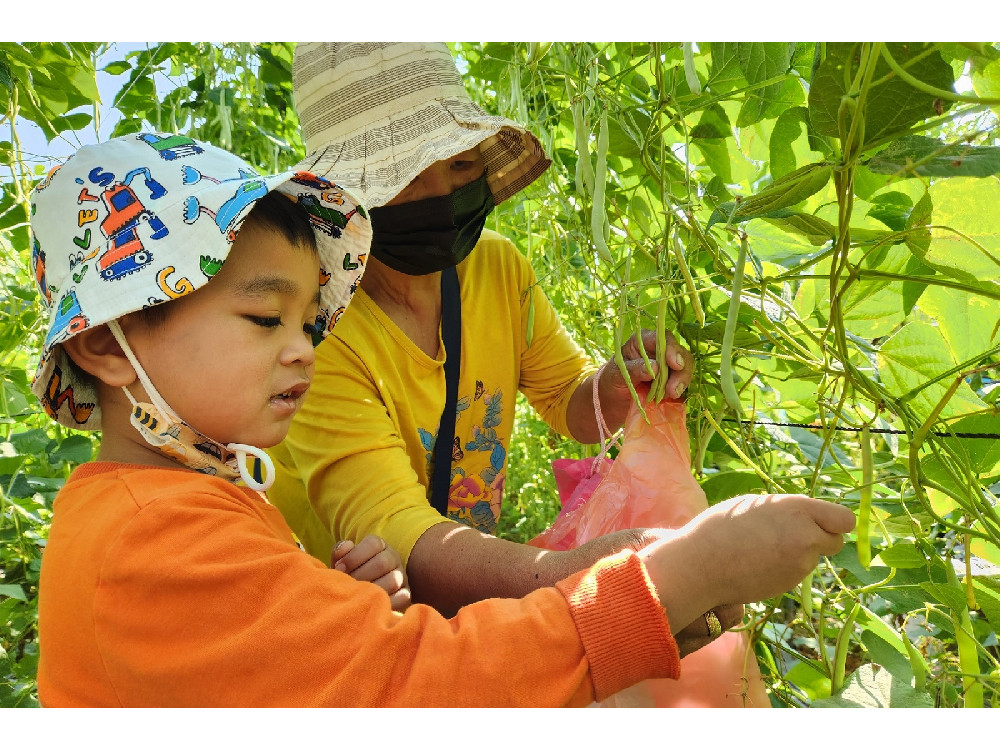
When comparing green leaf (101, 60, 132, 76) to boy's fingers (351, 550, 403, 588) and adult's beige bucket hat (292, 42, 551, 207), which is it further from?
boy's fingers (351, 550, 403, 588)

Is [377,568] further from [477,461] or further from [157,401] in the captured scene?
[477,461]

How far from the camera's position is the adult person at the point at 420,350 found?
961mm

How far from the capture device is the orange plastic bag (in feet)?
2.68

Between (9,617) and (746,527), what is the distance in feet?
4.81

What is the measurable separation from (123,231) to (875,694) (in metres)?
0.84

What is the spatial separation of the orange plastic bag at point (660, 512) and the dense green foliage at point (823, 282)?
0.04 m

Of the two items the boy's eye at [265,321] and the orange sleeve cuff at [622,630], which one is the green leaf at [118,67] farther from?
the orange sleeve cuff at [622,630]

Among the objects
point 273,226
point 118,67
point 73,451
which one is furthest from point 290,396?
point 118,67

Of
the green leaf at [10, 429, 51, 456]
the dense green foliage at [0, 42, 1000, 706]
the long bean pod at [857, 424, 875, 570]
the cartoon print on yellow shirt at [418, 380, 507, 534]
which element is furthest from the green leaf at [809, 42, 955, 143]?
the green leaf at [10, 429, 51, 456]

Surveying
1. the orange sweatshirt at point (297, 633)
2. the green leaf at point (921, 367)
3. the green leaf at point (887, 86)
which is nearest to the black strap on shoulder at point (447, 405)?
the orange sweatshirt at point (297, 633)

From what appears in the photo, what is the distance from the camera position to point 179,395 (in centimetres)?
82

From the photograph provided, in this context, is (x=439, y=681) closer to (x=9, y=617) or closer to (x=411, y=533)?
(x=411, y=533)

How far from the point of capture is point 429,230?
1.16m
